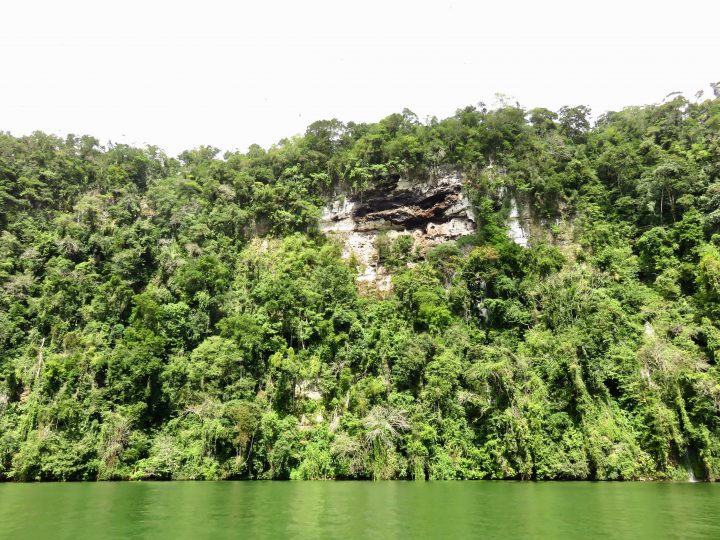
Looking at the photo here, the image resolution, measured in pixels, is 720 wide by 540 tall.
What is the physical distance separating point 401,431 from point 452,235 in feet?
65.0

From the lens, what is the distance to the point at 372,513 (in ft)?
42.1

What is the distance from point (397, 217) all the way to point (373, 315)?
12471 millimetres

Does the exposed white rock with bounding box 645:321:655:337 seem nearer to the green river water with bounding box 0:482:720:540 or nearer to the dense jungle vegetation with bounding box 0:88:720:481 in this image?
the dense jungle vegetation with bounding box 0:88:720:481

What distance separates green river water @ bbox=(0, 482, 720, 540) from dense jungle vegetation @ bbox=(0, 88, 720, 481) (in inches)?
270

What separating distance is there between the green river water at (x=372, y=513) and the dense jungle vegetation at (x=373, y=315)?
22.5 ft

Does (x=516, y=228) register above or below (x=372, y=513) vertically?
above

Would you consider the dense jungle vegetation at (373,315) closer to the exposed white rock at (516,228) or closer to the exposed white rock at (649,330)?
the exposed white rock at (649,330)

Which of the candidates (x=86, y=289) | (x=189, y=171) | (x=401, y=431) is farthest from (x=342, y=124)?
(x=401, y=431)

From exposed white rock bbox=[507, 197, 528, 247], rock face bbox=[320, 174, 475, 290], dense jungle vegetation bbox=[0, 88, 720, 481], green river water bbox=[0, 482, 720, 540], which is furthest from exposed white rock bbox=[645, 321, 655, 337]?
rock face bbox=[320, 174, 475, 290]

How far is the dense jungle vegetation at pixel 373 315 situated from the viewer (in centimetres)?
2531

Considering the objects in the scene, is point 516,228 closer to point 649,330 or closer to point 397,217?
point 397,217

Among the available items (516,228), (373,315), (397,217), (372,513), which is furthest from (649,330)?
(372,513)

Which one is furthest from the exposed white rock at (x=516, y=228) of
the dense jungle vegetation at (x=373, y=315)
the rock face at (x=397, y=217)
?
the rock face at (x=397, y=217)

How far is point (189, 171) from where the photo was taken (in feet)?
170
